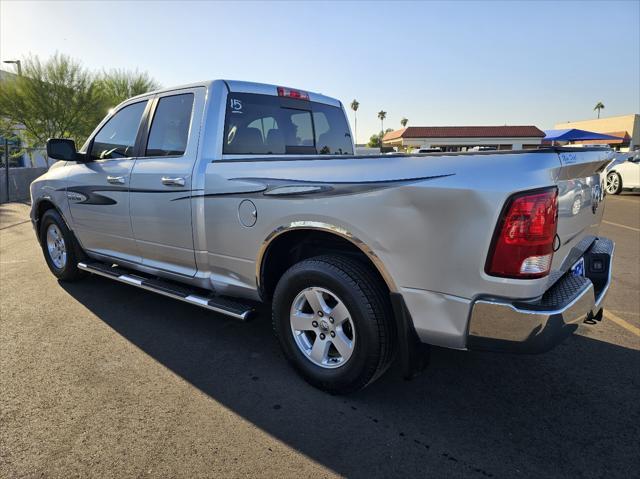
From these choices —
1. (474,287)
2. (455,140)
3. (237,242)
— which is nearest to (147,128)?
(237,242)

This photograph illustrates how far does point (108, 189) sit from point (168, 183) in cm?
104

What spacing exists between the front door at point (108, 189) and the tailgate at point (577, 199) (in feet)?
10.9

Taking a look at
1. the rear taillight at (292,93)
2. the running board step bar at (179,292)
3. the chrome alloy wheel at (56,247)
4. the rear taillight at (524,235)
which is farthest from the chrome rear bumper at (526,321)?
the chrome alloy wheel at (56,247)

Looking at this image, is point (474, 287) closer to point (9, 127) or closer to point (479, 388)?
point (479, 388)

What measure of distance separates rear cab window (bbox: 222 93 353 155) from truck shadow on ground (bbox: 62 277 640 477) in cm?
160

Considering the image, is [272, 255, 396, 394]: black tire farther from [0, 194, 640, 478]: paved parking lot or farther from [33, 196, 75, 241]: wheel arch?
[33, 196, 75, 241]: wheel arch

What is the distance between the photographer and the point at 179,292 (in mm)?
3598

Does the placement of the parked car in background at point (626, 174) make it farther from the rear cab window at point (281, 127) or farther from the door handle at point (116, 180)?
the door handle at point (116, 180)

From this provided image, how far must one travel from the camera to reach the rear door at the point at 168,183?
11.2 feet

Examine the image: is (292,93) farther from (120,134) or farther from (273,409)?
(273,409)

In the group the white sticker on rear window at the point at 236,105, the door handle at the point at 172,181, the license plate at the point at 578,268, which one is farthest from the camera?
the white sticker on rear window at the point at 236,105

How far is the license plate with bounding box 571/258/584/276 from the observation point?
2.68 m

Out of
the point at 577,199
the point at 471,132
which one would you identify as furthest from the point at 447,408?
the point at 471,132

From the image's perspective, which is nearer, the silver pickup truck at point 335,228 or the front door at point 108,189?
the silver pickup truck at point 335,228
